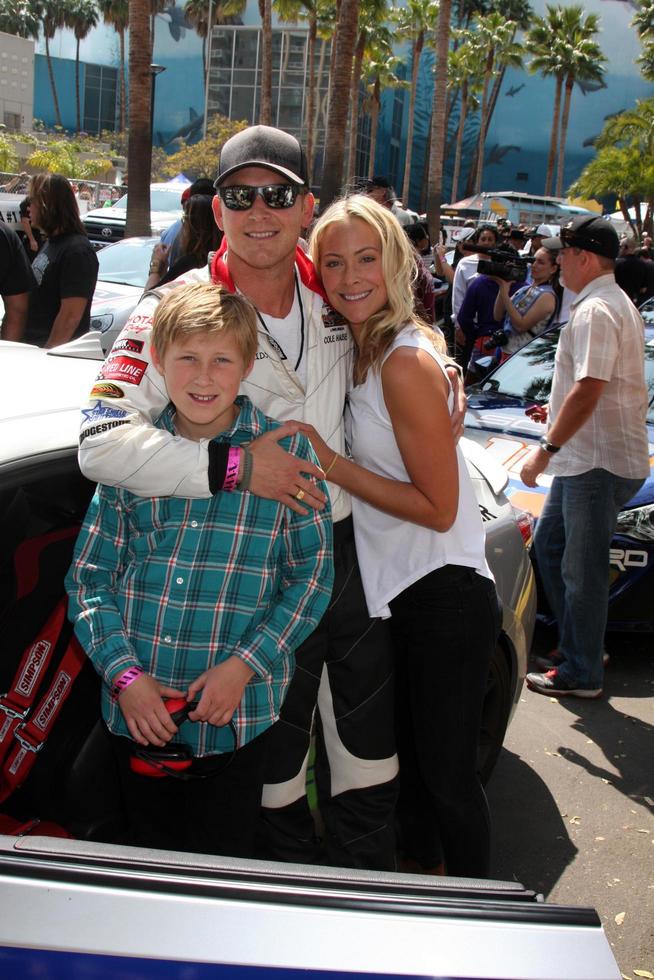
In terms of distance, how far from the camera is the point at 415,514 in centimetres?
221

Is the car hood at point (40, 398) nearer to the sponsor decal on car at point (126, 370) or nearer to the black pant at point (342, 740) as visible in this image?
the sponsor decal on car at point (126, 370)

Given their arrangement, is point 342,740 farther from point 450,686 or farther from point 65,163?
point 65,163

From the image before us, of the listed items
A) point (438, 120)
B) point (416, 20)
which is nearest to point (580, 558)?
point (438, 120)

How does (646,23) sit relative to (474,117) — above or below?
below

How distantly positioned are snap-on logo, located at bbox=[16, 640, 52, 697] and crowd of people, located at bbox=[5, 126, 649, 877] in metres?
0.35

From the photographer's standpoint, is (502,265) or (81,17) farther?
(81,17)

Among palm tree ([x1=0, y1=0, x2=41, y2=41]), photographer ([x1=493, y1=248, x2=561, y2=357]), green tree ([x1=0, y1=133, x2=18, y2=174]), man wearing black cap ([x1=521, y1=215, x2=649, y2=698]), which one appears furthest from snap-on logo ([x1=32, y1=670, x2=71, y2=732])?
palm tree ([x1=0, y1=0, x2=41, y2=41])

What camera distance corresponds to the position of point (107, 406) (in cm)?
194

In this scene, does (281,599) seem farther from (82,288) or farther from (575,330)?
(82,288)

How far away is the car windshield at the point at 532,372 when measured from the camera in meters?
5.78

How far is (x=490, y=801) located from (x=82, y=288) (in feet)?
11.6

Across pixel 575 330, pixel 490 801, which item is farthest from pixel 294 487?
pixel 575 330

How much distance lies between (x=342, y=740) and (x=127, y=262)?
8913 mm

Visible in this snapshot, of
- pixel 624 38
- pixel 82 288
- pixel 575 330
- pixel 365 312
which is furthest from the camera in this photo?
pixel 624 38
